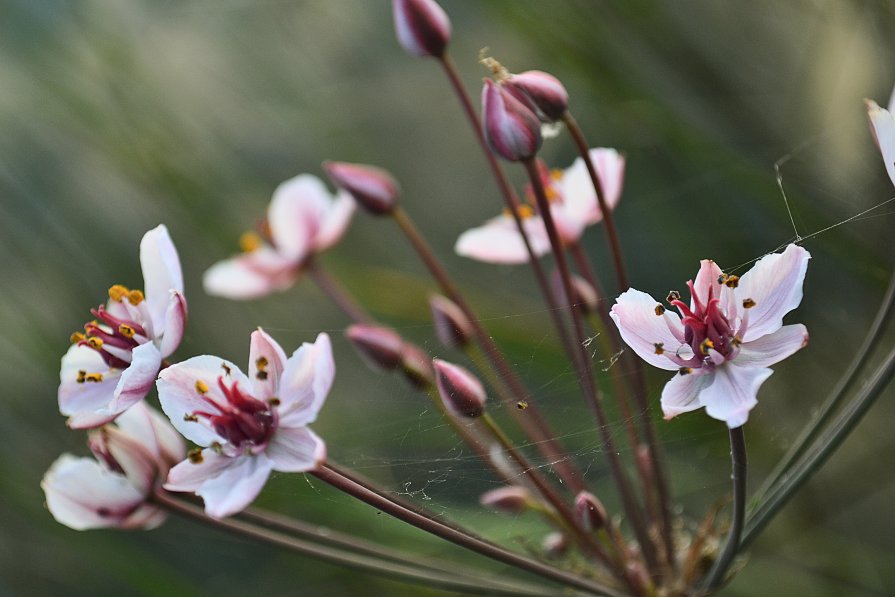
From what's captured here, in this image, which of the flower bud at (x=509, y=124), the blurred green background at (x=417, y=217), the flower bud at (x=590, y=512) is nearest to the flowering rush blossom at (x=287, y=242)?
the blurred green background at (x=417, y=217)

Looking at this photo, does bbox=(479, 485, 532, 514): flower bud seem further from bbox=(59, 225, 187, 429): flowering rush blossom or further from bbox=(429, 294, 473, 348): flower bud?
bbox=(59, 225, 187, 429): flowering rush blossom

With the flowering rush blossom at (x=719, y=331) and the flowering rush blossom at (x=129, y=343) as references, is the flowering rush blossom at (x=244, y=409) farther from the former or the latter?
the flowering rush blossom at (x=719, y=331)

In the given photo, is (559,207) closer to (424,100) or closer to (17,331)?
(17,331)

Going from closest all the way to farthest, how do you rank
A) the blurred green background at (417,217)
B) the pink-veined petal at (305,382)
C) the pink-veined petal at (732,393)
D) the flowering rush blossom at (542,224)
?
the pink-veined petal at (732,393)
the pink-veined petal at (305,382)
the flowering rush blossom at (542,224)
the blurred green background at (417,217)

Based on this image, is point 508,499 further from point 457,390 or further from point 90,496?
point 90,496

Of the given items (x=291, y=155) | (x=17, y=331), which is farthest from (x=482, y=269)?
(x=17, y=331)

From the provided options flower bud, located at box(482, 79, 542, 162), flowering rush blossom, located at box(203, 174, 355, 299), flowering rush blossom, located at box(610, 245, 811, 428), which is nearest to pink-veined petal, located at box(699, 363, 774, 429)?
flowering rush blossom, located at box(610, 245, 811, 428)
